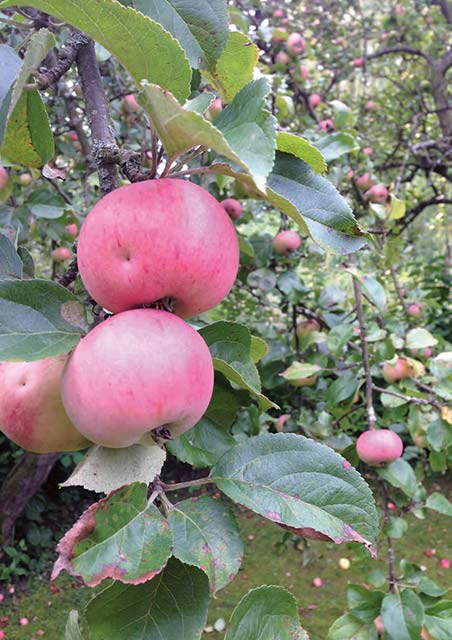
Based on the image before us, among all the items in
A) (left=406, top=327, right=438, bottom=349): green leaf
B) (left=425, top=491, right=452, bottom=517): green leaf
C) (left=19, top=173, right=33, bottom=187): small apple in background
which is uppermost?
(left=406, top=327, right=438, bottom=349): green leaf

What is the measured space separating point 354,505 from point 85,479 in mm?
215

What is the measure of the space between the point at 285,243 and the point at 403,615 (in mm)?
964

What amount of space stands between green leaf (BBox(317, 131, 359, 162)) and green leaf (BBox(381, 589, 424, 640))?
0.87m

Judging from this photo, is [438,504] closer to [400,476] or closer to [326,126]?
[400,476]

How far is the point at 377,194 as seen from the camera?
1.86m

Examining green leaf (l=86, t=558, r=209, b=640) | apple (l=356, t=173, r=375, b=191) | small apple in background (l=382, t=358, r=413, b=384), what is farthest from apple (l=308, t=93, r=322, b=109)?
green leaf (l=86, t=558, r=209, b=640)

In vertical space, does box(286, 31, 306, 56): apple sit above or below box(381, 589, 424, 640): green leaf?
above

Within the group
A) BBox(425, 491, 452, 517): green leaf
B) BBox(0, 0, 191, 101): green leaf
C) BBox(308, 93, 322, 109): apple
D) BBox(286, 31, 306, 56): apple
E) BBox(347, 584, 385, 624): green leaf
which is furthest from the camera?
BBox(308, 93, 322, 109): apple

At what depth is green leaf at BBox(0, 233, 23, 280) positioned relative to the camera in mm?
550

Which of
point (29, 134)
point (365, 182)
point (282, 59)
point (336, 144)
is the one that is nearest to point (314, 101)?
point (282, 59)

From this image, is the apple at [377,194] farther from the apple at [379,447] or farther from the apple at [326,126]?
the apple at [379,447]

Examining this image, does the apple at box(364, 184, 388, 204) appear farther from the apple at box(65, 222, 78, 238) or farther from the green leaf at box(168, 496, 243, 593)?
the green leaf at box(168, 496, 243, 593)

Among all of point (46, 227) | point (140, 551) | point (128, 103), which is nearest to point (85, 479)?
point (140, 551)

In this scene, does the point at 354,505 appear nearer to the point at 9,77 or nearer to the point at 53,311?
the point at 53,311
